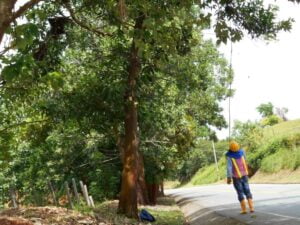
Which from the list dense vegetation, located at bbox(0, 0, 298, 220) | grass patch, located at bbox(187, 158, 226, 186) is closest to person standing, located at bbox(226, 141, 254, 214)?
dense vegetation, located at bbox(0, 0, 298, 220)

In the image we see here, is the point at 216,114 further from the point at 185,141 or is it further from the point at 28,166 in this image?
the point at 28,166

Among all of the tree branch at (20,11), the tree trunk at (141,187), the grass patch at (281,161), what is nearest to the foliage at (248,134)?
the grass patch at (281,161)

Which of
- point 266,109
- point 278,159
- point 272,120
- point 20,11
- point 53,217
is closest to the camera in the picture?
point 20,11

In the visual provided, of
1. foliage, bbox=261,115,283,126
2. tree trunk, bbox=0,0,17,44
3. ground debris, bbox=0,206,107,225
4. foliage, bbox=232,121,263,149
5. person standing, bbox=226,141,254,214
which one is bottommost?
ground debris, bbox=0,206,107,225

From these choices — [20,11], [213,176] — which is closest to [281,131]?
[213,176]

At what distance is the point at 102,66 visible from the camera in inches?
637

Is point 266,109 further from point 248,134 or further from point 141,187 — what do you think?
point 141,187

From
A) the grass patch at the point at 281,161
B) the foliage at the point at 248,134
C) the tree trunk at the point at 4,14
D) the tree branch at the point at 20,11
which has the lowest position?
the grass patch at the point at 281,161

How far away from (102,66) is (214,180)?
203 ft

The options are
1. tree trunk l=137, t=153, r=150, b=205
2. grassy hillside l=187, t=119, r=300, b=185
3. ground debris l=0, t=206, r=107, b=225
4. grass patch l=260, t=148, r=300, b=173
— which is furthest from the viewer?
grass patch l=260, t=148, r=300, b=173

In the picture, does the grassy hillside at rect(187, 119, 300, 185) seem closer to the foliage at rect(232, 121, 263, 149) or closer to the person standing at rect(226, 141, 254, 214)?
the foliage at rect(232, 121, 263, 149)

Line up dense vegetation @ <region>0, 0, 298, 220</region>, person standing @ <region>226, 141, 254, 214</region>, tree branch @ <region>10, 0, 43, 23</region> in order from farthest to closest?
person standing @ <region>226, 141, 254, 214</region>, dense vegetation @ <region>0, 0, 298, 220</region>, tree branch @ <region>10, 0, 43, 23</region>

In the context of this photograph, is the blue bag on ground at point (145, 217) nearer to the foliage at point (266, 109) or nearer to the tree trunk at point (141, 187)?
the tree trunk at point (141, 187)

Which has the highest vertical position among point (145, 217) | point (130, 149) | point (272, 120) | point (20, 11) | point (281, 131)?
point (272, 120)
